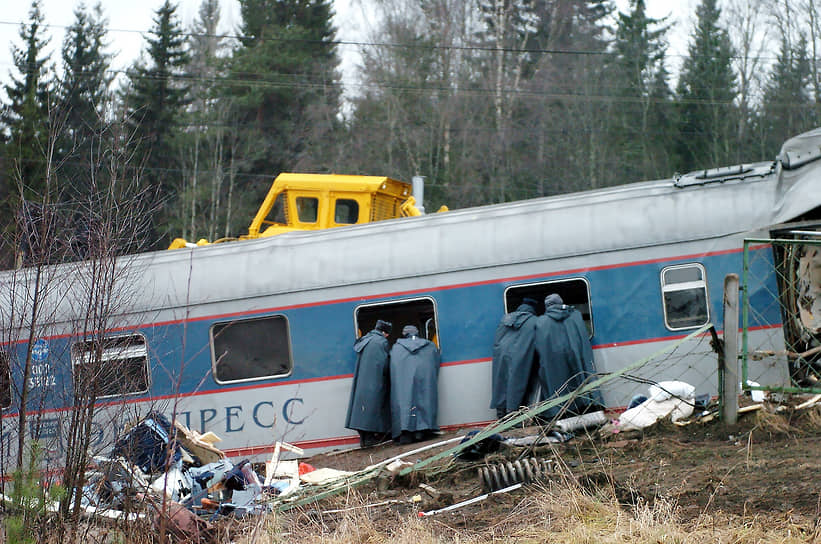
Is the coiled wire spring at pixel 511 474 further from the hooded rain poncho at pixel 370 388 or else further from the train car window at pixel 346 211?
the train car window at pixel 346 211

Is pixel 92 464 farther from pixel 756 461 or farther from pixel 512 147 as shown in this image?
pixel 512 147

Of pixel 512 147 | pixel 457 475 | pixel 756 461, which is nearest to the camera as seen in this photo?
pixel 756 461

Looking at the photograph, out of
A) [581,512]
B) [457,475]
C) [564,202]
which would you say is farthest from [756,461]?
[564,202]

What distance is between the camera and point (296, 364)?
11.9 meters

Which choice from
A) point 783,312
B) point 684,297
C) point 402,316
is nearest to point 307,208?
point 402,316

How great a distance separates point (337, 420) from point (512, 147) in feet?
86.4

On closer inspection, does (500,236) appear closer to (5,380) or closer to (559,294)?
(559,294)

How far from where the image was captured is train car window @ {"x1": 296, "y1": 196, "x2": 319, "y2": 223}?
15.7m

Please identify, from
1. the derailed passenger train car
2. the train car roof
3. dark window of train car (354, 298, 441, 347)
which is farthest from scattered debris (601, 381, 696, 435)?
dark window of train car (354, 298, 441, 347)

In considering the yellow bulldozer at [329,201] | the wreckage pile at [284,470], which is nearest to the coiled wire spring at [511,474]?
the wreckage pile at [284,470]

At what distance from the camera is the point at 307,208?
1572cm

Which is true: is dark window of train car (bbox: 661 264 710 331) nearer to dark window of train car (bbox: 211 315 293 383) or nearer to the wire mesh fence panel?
the wire mesh fence panel

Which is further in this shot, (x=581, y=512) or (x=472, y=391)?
(x=472, y=391)

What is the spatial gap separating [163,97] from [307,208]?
2286 cm
